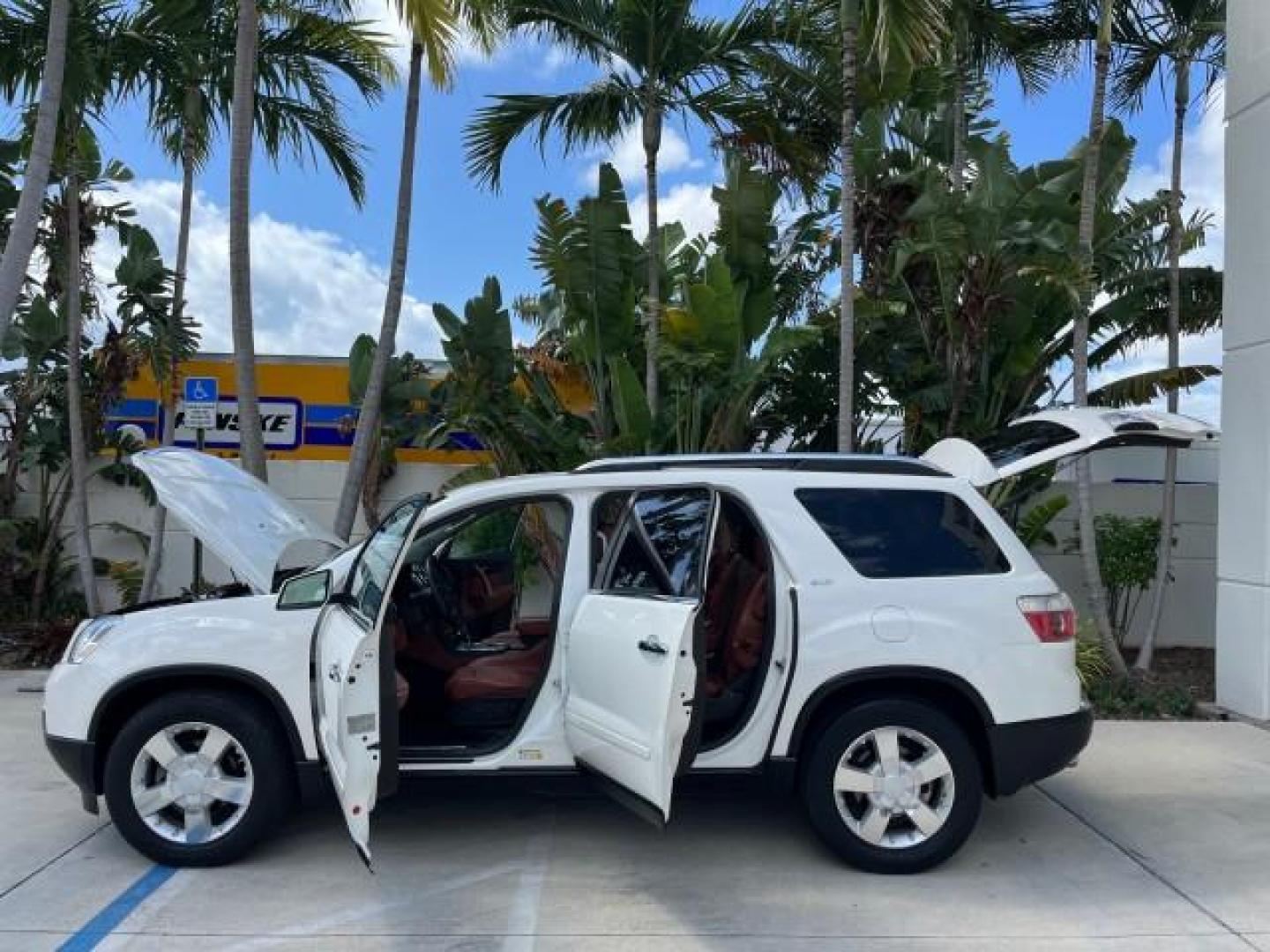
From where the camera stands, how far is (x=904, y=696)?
5023mm

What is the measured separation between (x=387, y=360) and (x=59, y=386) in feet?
12.2

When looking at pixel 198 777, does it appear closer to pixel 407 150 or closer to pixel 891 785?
pixel 891 785

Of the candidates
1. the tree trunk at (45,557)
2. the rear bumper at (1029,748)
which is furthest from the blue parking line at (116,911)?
the tree trunk at (45,557)

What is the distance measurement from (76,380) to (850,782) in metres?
8.51

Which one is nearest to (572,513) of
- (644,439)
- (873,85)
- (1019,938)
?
(1019,938)

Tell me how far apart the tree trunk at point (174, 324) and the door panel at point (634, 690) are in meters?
7.11

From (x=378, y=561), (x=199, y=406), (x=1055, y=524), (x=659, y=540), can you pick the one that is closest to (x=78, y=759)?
(x=378, y=561)

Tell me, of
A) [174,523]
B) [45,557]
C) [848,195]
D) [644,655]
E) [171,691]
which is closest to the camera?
[644,655]

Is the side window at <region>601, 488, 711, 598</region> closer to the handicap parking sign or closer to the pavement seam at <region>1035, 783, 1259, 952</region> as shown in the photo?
the pavement seam at <region>1035, 783, 1259, 952</region>

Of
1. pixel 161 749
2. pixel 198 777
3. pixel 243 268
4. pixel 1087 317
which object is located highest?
pixel 243 268

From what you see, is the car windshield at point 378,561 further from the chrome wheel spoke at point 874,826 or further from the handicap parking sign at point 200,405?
the handicap parking sign at point 200,405

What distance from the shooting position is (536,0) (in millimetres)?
9906

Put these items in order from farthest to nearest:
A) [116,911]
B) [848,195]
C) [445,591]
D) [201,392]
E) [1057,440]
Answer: [201,392], [848,195], [445,591], [1057,440], [116,911]

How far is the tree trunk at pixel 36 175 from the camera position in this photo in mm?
8062
